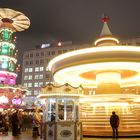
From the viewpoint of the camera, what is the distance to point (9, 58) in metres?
57.7

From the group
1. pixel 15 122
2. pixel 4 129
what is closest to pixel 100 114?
pixel 15 122

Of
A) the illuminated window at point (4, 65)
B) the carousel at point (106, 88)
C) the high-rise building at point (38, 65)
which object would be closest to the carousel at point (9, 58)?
the illuminated window at point (4, 65)

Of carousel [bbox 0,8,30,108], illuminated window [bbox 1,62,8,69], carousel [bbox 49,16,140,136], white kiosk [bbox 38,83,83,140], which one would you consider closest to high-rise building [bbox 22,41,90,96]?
carousel [bbox 0,8,30,108]

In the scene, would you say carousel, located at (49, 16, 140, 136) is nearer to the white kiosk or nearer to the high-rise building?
the white kiosk

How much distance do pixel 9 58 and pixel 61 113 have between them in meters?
45.5

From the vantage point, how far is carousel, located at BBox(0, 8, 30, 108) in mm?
52938

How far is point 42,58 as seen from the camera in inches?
3568

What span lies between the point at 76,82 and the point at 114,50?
439 inches

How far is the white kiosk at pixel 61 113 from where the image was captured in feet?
45.2

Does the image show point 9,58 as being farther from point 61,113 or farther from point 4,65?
point 61,113

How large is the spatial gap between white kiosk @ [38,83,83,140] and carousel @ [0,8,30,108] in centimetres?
3840

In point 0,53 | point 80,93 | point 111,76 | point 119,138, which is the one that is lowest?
point 119,138

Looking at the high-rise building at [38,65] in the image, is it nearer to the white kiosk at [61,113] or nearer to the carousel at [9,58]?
the carousel at [9,58]

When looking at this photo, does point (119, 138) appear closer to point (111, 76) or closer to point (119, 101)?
point (119, 101)
